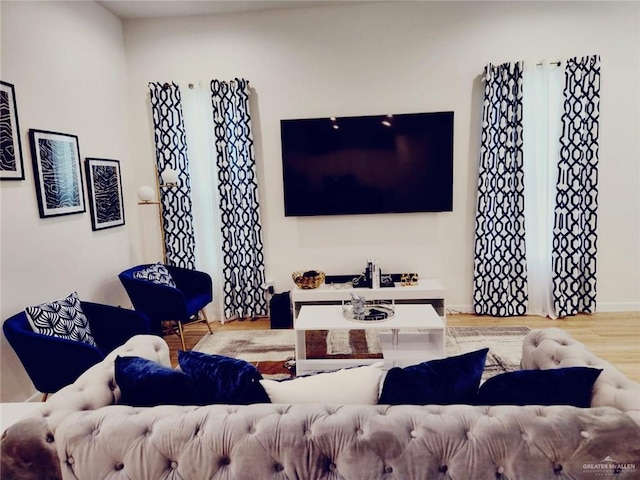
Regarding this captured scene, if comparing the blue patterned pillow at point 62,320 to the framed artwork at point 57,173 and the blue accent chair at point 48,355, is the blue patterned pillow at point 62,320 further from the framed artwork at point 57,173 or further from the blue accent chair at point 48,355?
the framed artwork at point 57,173

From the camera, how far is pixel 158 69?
3990 mm

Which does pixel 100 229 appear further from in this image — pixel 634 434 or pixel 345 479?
pixel 634 434

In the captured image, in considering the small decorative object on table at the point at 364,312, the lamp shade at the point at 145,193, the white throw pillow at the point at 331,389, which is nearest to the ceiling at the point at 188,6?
the lamp shade at the point at 145,193

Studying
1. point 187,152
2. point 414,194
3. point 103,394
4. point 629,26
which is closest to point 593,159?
point 629,26

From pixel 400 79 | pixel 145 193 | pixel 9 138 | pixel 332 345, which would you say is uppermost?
pixel 400 79

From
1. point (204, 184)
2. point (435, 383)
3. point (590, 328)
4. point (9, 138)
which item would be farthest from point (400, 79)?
point (435, 383)

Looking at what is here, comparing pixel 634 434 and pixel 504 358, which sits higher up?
pixel 634 434

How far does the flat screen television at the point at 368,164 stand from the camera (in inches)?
151

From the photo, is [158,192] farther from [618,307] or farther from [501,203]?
[618,307]

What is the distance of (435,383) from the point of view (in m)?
1.21

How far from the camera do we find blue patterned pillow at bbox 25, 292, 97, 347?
92.0 inches

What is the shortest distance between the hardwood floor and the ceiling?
311 cm

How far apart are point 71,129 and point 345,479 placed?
10.9ft

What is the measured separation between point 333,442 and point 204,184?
3476 millimetres
